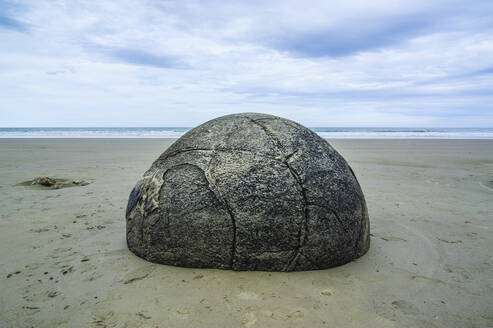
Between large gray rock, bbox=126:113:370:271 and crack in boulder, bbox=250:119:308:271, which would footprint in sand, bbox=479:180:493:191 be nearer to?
large gray rock, bbox=126:113:370:271

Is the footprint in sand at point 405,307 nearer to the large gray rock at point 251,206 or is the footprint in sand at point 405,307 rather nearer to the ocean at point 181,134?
the large gray rock at point 251,206

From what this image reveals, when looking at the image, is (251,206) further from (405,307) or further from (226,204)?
(405,307)

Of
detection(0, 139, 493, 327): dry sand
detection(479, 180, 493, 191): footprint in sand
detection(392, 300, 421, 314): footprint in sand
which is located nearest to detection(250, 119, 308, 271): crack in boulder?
detection(0, 139, 493, 327): dry sand

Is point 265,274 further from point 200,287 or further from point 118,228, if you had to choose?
point 118,228

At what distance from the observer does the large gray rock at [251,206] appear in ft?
10.7

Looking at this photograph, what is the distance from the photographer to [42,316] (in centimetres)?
274

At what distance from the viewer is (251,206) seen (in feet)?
10.6

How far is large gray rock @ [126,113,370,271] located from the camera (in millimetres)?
3248

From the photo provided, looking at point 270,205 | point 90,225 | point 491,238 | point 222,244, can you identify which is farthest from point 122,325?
point 491,238

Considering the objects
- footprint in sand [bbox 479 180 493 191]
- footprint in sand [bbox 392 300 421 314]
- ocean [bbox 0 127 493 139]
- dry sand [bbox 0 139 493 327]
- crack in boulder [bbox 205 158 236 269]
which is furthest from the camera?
ocean [bbox 0 127 493 139]

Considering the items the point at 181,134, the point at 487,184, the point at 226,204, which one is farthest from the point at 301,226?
the point at 181,134

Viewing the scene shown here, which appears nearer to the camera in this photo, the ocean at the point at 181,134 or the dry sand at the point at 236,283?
the dry sand at the point at 236,283

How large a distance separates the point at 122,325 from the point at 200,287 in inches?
29.2

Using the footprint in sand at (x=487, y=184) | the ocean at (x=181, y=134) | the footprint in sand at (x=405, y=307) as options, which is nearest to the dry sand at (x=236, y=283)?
the footprint in sand at (x=405, y=307)
